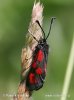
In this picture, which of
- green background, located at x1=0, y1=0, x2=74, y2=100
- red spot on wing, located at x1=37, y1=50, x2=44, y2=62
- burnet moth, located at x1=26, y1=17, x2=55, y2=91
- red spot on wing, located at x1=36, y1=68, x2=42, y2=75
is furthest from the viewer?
green background, located at x1=0, y1=0, x2=74, y2=100

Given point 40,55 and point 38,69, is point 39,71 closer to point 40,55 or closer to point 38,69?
point 38,69

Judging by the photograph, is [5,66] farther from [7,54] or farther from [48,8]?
[48,8]

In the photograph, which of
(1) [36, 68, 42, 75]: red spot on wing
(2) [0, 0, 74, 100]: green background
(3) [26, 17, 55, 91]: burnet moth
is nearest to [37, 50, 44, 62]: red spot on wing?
(3) [26, 17, 55, 91]: burnet moth

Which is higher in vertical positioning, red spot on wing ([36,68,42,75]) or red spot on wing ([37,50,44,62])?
red spot on wing ([37,50,44,62])

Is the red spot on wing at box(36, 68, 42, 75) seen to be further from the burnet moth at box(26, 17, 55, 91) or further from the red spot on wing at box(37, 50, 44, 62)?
the red spot on wing at box(37, 50, 44, 62)

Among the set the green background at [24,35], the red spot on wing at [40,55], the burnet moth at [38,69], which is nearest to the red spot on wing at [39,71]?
the burnet moth at [38,69]

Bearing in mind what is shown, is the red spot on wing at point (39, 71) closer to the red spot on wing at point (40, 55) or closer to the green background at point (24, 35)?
the red spot on wing at point (40, 55)

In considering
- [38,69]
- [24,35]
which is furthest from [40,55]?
[24,35]

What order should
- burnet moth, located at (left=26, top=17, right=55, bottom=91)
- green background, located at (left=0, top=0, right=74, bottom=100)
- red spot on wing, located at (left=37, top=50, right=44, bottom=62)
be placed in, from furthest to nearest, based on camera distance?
green background, located at (left=0, top=0, right=74, bottom=100) < red spot on wing, located at (left=37, top=50, right=44, bottom=62) < burnet moth, located at (left=26, top=17, right=55, bottom=91)

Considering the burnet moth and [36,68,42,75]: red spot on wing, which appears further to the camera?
[36,68,42,75]: red spot on wing
